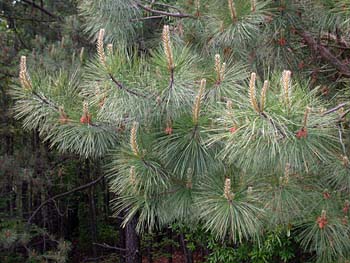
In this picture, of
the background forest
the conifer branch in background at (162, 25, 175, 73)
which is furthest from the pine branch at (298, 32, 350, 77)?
the conifer branch in background at (162, 25, 175, 73)

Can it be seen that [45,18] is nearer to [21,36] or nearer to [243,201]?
[21,36]

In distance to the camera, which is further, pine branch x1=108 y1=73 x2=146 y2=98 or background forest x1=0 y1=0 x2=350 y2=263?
pine branch x1=108 y1=73 x2=146 y2=98

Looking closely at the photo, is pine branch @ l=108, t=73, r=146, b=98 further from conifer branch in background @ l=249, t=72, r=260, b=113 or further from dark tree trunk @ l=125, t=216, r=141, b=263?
dark tree trunk @ l=125, t=216, r=141, b=263

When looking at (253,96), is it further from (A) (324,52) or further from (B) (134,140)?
(A) (324,52)

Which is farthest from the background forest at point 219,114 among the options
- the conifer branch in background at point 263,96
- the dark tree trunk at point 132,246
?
the dark tree trunk at point 132,246

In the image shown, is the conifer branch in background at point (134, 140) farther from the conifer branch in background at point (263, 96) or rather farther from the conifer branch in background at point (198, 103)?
the conifer branch in background at point (263, 96)

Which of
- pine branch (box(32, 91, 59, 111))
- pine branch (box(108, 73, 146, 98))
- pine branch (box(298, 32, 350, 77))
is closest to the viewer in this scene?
pine branch (box(108, 73, 146, 98))

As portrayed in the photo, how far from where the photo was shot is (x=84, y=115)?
2359mm

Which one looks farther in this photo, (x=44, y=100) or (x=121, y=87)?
(x=44, y=100)

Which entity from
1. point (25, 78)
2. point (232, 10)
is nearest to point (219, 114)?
point (232, 10)

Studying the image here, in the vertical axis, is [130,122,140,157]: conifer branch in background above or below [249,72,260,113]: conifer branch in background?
below

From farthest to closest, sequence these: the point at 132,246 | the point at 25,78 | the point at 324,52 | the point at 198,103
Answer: the point at 132,246
the point at 324,52
the point at 25,78
the point at 198,103

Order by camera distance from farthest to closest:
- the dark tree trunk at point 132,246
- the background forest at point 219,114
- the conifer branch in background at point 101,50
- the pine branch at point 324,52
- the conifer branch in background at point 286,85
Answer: the dark tree trunk at point 132,246
the pine branch at point 324,52
the conifer branch in background at point 101,50
the background forest at point 219,114
the conifer branch in background at point 286,85

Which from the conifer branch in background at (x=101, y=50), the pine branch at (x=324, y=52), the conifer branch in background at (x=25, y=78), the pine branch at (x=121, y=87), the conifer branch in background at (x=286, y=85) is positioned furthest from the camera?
the pine branch at (x=324, y=52)
